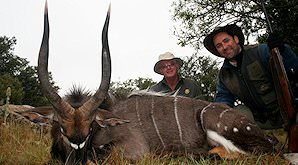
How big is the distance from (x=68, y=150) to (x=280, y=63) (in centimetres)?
201

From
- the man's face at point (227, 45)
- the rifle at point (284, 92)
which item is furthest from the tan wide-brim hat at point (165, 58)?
the rifle at point (284, 92)

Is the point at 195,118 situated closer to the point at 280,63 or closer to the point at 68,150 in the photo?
the point at 280,63

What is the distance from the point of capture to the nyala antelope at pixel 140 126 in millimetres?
2887

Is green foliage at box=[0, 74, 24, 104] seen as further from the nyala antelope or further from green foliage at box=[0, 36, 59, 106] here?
the nyala antelope

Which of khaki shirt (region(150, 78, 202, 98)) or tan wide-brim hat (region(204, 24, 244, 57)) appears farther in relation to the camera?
khaki shirt (region(150, 78, 202, 98))

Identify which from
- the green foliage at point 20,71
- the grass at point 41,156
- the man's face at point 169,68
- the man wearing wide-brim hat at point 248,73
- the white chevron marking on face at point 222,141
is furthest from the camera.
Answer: the green foliage at point 20,71

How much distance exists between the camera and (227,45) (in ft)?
13.3

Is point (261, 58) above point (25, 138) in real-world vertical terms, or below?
above

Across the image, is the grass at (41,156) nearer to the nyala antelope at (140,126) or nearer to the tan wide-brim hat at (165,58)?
Result: the nyala antelope at (140,126)

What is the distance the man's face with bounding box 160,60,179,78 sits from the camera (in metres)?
5.23

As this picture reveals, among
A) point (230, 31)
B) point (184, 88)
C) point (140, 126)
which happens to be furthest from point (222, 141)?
point (184, 88)

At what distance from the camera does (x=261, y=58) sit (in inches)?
158

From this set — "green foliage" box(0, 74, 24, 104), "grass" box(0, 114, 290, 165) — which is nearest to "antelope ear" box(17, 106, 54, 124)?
"grass" box(0, 114, 290, 165)

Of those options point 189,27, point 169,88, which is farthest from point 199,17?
point 169,88
